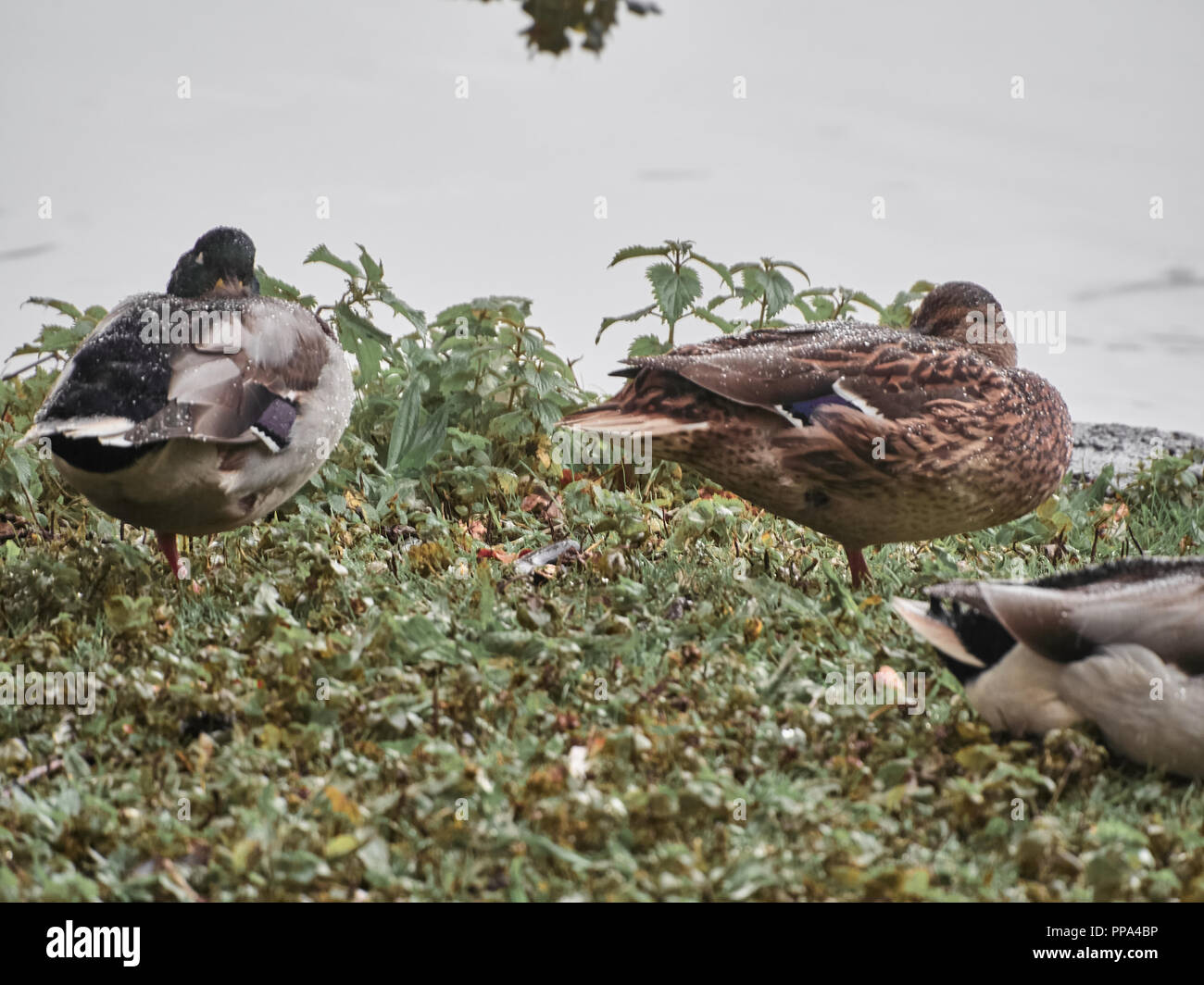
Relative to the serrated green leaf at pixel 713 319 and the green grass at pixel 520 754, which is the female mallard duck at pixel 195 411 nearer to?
the green grass at pixel 520 754

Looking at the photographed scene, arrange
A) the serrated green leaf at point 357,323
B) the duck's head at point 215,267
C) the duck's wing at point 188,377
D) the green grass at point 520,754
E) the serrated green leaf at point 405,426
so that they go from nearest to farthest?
the green grass at point 520,754 < the duck's wing at point 188,377 < the duck's head at point 215,267 < the serrated green leaf at point 357,323 < the serrated green leaf at point 405,426

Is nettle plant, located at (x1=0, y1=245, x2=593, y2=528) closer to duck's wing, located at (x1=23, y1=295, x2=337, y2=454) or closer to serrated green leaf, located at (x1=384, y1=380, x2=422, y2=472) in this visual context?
serrated green leaf, located at (x1=384, y1=380, x2=422, y2=472)

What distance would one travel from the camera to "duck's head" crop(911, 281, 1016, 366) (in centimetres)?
630

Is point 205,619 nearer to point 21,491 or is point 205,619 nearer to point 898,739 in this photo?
point 21,491

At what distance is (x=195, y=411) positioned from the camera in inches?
198

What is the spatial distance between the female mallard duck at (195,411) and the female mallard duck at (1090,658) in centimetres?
259

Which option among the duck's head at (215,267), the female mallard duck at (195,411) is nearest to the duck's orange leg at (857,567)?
the female mallard duck at (195,411)

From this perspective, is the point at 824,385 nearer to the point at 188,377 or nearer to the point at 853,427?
the point at 853,427

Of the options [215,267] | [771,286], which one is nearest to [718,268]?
[771,286]

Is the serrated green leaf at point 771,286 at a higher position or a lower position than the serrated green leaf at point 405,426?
higher

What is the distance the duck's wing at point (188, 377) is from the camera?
Result: 4973 mm

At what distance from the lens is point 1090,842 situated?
11.9 ft
